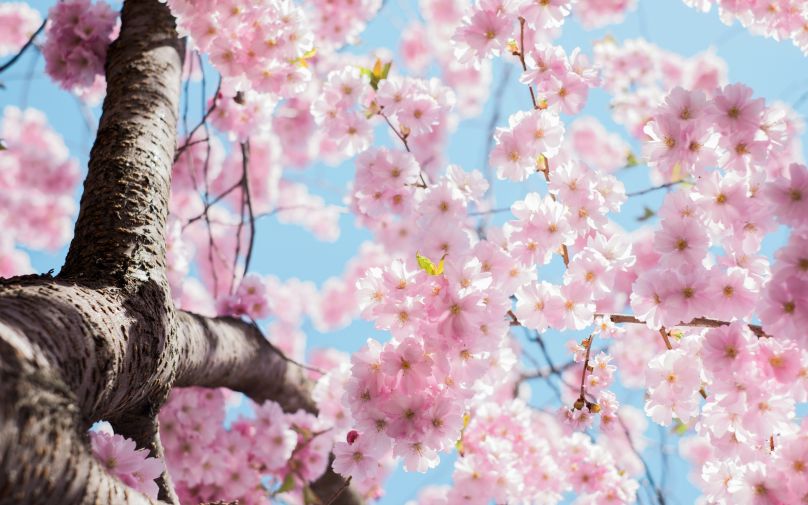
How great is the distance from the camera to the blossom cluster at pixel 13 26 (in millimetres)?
5109

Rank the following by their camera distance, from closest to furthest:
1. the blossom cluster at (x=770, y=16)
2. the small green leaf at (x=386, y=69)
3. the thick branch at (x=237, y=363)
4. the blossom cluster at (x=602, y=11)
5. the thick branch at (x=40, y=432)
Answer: the thick branch at (x=40, y=432) → the thick branch at (x=237, y=363) → the blossom cluster at (x=770, y=16) → the small green leaf at (x=386, y=69) → the blossom cluster at (x=602, y=11)

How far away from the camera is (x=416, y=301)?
159 cm

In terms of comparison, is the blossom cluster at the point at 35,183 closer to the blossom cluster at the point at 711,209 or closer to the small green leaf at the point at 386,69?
the small green leaf at the point at 386,69

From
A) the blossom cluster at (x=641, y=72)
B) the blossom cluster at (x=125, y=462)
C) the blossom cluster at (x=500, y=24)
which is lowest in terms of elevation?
the blossom cluster at (x=125, y=462)

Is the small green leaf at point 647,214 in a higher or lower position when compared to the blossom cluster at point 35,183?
higher

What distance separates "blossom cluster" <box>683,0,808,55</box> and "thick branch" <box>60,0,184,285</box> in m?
1.99

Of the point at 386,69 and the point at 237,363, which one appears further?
the point at 386,69

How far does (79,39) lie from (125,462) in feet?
5.60

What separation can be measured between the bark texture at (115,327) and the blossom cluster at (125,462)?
0.20 ft

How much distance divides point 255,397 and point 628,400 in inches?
105

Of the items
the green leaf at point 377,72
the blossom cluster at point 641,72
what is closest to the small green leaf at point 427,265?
the green leaf at point 377,72

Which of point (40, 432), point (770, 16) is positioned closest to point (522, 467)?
point (770, 16)

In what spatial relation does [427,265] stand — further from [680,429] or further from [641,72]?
[641,72]

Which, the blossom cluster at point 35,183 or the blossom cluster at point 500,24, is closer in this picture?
the blossom cluster at point 500,24
